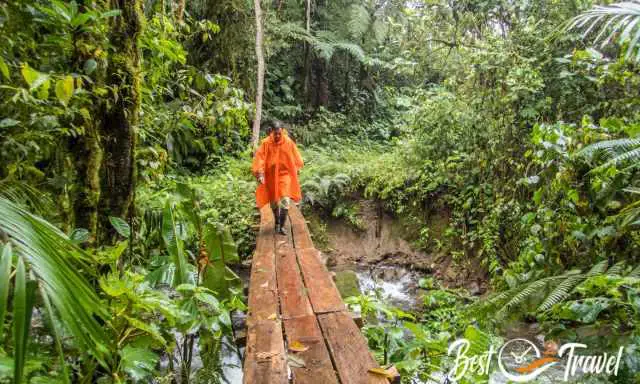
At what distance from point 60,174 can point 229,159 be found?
7680 millimetres

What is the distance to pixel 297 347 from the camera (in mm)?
2643

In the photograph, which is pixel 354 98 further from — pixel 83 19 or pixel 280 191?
pixel 83 19

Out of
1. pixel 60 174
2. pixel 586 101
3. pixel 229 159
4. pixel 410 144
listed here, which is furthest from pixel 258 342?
pixel 229 159

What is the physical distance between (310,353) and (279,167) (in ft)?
10.5

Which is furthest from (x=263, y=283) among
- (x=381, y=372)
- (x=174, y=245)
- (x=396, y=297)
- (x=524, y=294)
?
(x=396, y=297)

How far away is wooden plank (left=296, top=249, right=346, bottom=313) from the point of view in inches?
129

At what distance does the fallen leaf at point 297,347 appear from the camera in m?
2.62

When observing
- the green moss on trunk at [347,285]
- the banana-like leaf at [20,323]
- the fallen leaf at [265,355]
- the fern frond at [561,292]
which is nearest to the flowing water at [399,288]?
the green moss on trunk at [347,285]

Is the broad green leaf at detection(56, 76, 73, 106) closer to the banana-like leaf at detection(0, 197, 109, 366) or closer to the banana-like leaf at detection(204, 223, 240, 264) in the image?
the banana-like leaf at detection(0, 197, 109, 366)

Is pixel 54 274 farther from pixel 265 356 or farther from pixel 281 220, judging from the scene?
pixel 281 220

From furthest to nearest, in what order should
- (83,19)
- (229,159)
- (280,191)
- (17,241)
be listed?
1. (229,159)
2. (280,191)
3. (83,19)
4. (17,241)

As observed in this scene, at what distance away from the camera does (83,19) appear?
2113 mm

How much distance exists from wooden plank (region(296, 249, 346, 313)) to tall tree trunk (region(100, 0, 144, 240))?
152cm

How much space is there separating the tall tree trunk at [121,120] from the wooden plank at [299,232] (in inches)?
96.2
